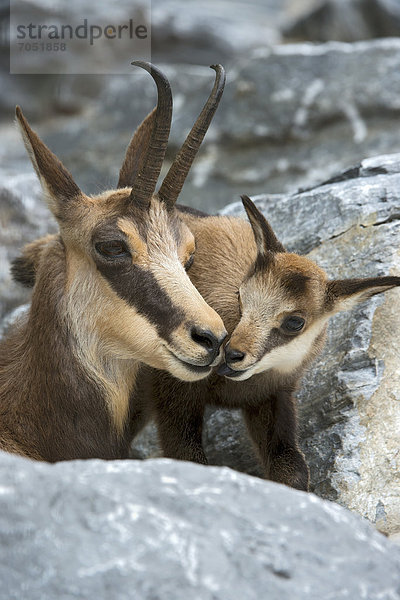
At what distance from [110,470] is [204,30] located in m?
19.0

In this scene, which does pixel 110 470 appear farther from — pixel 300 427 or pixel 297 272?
pixel 300 427

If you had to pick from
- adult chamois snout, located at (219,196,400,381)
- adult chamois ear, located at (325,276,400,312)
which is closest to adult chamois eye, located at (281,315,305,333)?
adult chamois snout, located at (219,196,400,381)

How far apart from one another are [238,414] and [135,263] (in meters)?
2.38

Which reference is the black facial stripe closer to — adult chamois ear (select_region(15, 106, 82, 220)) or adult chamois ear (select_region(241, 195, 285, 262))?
adult chamois ear (select_region(15, 106, 82, 220))

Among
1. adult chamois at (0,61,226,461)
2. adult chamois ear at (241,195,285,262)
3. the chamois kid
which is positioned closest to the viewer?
adult chamois at (0,61,226,461)

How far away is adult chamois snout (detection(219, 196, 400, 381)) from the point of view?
593cm

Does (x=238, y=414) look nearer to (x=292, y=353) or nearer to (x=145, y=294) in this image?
(x=292, y=353)

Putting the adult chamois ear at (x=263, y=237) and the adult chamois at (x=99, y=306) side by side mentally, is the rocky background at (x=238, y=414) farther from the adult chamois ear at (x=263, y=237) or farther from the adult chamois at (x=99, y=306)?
the adult chamois at (x=99, y=306)

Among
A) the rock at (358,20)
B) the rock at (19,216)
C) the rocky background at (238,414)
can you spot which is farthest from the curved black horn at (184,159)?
the rock at (358,20)

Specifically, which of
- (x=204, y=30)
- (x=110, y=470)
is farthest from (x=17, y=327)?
(x=204, y=30)

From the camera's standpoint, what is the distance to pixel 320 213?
7.75 metres

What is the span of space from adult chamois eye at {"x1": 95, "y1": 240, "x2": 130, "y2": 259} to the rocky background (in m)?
1.54
